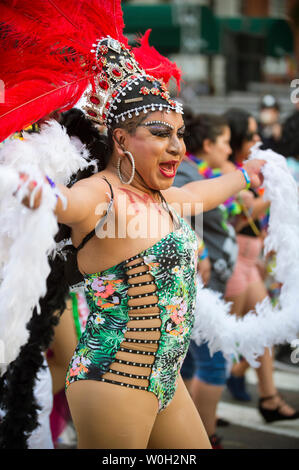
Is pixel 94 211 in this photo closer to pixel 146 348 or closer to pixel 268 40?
pixel 146 348

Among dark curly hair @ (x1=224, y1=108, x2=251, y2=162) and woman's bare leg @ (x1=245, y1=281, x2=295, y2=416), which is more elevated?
dark curly hair @ (x1=224, y1=108, x2=251, y2=162)

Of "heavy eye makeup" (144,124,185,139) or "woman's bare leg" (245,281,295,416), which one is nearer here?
"heavy eye makeup" (144,124,185,139)

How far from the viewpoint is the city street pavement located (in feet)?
13.9

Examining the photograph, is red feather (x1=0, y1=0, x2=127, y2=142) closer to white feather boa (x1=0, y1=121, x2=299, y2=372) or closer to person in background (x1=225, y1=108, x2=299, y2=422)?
white feather boa (x1=0, y1=121, x2=299, y2=372)

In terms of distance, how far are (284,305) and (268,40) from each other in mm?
14564

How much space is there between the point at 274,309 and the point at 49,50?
66.2 inches

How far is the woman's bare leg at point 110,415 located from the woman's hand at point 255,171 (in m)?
1.28

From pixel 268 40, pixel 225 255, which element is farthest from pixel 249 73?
pixel 225 255

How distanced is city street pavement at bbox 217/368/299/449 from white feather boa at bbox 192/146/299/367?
1.35 metres

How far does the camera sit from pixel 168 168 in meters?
2.35

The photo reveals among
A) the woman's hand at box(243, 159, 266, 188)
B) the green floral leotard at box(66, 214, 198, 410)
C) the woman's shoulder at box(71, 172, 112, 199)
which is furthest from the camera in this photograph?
the woman's hand at box(243, 159, 266, 188)

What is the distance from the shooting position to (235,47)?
21.2 meters

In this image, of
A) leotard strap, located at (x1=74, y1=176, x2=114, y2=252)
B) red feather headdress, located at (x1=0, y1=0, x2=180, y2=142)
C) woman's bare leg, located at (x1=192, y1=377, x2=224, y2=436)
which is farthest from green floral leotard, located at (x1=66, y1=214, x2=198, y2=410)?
woman's bare leg, located at (x1=192, y1=377, x2=224, y2=436)

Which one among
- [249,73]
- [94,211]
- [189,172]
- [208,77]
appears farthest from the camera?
[249,73]
